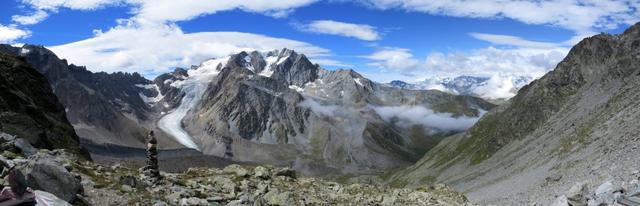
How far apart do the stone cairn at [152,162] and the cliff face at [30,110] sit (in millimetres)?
19077

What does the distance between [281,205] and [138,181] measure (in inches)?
413

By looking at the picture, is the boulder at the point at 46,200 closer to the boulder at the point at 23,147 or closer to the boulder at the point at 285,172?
the boulder at the point at 23,147

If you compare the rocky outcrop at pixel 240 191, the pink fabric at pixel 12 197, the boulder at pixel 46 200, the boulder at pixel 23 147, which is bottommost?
the rocky outcrop at pixel 240 191

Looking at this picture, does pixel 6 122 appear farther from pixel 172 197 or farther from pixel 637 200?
pixel 637 200

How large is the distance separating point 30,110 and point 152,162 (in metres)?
60.3

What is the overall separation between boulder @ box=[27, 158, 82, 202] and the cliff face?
84.4ft

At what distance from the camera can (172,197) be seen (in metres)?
38.2

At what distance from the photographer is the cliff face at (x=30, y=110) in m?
60.6

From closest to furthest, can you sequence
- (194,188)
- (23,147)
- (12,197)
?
(12,197) < (23,147) < (194,188)

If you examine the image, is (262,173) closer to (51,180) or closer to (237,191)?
(237,191)

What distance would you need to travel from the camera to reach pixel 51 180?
31375 millimetres

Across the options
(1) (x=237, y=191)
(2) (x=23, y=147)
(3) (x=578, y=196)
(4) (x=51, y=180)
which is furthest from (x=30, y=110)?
(3) (x=578, y=196)

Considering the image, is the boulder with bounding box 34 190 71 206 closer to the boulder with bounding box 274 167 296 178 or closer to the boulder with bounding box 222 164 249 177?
the boulder with bounding box 222 164 249 177

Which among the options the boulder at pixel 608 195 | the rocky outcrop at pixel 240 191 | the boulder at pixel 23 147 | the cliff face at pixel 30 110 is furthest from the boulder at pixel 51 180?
the boulder at pixel 608 195
